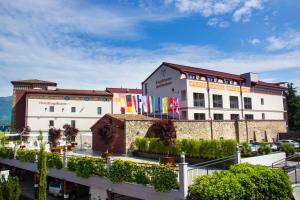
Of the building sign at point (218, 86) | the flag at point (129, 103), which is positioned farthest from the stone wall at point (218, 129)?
the building sign at point (218, 86)

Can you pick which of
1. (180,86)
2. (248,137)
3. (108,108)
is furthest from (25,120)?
(248,137)

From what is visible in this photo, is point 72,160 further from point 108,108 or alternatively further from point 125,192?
point 108,108

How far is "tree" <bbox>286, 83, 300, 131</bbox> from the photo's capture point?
61.4 m

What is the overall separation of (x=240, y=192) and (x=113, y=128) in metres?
17.1

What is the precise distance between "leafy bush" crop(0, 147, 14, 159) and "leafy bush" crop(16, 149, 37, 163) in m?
2.43

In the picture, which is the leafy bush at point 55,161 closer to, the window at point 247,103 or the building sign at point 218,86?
the building sign at point 218,86

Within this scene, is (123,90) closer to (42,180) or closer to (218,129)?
(218,129)

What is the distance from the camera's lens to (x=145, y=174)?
14703 millimetres

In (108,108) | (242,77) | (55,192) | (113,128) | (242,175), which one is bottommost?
(55,192)

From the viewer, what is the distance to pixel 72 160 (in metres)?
20.6

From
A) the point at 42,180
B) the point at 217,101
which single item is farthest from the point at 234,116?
the point at 42,180

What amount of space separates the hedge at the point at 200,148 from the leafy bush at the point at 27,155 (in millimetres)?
10735

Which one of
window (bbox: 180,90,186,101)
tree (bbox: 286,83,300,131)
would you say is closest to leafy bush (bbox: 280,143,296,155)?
window (bbox: 180,90,186,101)

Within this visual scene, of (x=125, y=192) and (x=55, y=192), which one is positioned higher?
(x=125, y=192)
